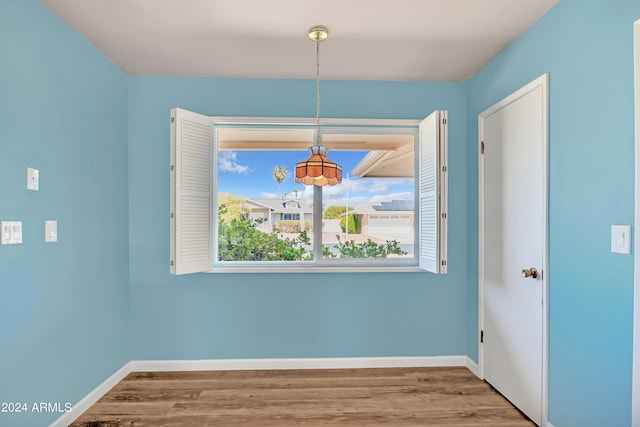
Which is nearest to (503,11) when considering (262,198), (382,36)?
(382,36)

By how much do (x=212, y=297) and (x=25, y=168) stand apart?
1588 millimetres

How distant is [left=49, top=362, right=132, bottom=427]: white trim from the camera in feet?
6.70

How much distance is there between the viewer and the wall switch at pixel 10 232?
5.34ft

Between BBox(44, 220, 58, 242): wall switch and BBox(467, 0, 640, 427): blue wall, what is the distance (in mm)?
2970

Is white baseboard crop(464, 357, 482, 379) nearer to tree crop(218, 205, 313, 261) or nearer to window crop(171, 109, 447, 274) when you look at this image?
window crop(171, 109, 447, 274)

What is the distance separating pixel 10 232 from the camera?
1670 millimetres

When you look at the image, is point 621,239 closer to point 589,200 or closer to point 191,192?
point 589,200

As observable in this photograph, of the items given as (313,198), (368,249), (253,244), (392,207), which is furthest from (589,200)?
(253,244)

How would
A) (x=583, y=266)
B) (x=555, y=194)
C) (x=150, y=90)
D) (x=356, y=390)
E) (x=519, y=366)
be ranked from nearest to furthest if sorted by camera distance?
(x=583, y=266) → (x=555, y=194) → (x=519, y=366) → (x=356, y=390) → (x=150, y=90)

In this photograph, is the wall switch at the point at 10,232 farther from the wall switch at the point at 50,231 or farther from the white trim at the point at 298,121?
the white trim at the point at 298,121

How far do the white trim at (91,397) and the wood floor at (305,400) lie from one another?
4cm

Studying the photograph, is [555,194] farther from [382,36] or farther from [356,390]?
[356,390]

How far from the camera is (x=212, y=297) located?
2838 millimetres

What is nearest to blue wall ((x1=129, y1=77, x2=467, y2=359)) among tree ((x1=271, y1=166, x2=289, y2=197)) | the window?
the window
